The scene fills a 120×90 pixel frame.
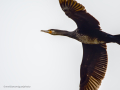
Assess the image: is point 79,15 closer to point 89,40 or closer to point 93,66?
point 89,40

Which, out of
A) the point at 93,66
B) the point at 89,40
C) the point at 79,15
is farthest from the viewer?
the point at 93,66

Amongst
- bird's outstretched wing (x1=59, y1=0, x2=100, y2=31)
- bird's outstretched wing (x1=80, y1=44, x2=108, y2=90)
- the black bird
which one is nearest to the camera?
bird's outstretched wing (x1=59, y1=0, x2=100, y2=31)

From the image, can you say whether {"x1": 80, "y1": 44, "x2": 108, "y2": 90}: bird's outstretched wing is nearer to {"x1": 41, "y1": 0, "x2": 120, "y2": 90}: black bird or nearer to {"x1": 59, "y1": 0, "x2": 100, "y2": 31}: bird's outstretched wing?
{"x1": 41, "y1": 0, "x2": 120, "y2": 90}: black bird

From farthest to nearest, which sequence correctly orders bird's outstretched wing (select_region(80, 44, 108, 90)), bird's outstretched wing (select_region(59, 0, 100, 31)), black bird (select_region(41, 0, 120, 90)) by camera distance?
bird's outstretched wing (select_region(80, 44, 108, 90)) → black bird (select_region(41, 0, 120, 90)) → bird's outstretched wing (select_region(59, 0, 100, 31))

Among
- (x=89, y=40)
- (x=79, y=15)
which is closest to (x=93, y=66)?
(x=89, y=40)

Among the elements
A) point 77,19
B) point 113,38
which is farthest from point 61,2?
point 113,38

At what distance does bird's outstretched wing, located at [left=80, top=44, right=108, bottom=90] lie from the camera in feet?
32.4

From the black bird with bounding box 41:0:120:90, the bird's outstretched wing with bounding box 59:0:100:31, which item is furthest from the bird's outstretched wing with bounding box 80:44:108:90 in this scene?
the bird's outstretched wing with bounding box 59:0:100:31

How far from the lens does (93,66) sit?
10164 millimetres

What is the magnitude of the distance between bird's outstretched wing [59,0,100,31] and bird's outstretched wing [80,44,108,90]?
3.56 feet

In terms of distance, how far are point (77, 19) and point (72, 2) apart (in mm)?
928

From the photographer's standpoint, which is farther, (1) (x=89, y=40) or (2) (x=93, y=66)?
(2) (x=93, y=66)

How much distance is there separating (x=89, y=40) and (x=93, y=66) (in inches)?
53.1

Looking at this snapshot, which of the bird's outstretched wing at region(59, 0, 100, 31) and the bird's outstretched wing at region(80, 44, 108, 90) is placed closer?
the bird's outstretched wing at region(59, 0, 100, 31)
